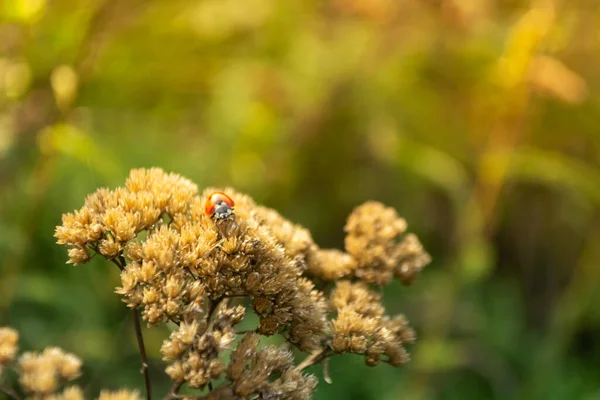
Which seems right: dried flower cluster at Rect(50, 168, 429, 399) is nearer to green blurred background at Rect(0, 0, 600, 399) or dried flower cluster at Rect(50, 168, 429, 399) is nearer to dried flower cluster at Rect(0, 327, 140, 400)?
dried flower cluster at Rect(0, 327, 140, 400)

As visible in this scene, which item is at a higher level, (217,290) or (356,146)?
(356,146)

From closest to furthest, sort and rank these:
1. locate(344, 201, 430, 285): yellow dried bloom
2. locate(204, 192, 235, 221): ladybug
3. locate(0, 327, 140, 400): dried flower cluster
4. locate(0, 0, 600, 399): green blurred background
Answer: locate(0, 327, 140, 400): dried flower cluster < locate(204, 192, 235, 221): ladybug < locate(344, 201, 430, 285): yellow dried bloom < locate(0, 0, 600, 399): green blurred background

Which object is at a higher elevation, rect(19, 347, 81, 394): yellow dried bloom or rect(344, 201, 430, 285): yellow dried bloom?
rect(344, 201, 430, 285): yellow dried bloom

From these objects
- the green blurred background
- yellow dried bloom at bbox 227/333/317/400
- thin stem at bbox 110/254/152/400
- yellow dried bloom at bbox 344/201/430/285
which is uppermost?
the green blurred background

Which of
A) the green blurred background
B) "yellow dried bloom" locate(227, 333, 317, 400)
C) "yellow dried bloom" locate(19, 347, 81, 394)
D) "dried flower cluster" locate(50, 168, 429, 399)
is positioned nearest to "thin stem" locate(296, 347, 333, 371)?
"dried flower cluster" locate(50, 168, 429, 399)

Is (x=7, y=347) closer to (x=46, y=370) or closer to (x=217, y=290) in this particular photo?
(x=46, y=370)

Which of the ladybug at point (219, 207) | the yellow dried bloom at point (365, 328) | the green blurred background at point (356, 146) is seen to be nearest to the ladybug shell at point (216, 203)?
the ladybug at point (219, 207)

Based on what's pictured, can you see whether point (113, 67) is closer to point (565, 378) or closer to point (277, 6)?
point (277, 6)

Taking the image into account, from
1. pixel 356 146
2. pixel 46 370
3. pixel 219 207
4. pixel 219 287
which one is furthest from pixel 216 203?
pixel 356 146
